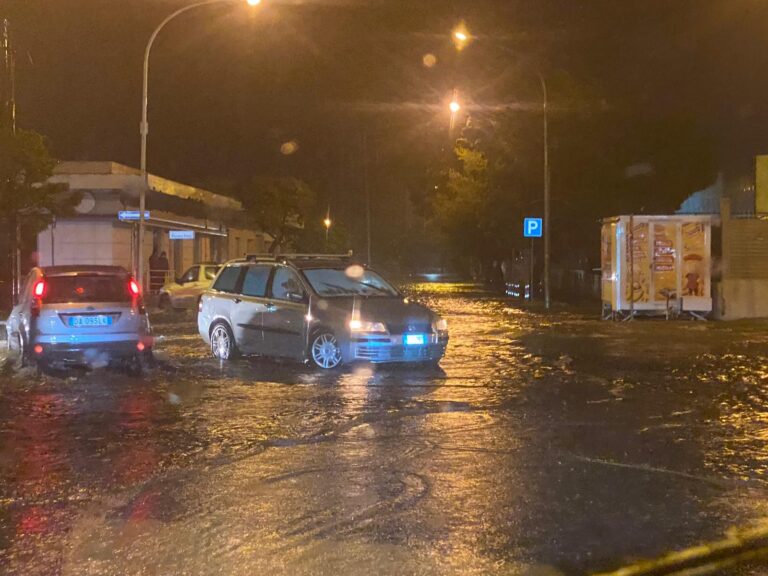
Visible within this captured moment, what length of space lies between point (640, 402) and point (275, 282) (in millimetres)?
5828

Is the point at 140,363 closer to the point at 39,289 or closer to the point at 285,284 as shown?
the point at 39,289

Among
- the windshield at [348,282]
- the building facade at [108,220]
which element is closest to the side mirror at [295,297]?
the windshield at [348,282]

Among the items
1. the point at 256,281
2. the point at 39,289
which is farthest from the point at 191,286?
the point at 39,289

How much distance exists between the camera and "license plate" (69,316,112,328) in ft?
43.2

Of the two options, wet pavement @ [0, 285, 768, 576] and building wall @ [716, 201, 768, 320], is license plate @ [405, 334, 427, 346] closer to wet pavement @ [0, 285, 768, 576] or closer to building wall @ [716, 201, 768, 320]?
wet pavement @ [0, 285, 768, 576]

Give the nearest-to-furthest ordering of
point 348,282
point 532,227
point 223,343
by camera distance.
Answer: point 348,282
point 223,343
point 532,227

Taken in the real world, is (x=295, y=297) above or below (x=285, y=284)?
below

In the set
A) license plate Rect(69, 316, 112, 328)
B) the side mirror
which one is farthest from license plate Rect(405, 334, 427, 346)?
license plate Rect(69, 316, 112, 328)

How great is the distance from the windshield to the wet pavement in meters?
1.20

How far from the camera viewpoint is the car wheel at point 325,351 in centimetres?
1359

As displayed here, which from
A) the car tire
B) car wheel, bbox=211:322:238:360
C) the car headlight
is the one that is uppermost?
the car headlight

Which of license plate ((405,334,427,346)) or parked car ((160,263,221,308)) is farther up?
parked car ((160,263,221,308))

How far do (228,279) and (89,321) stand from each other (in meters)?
2.77

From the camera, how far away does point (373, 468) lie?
7684mm
